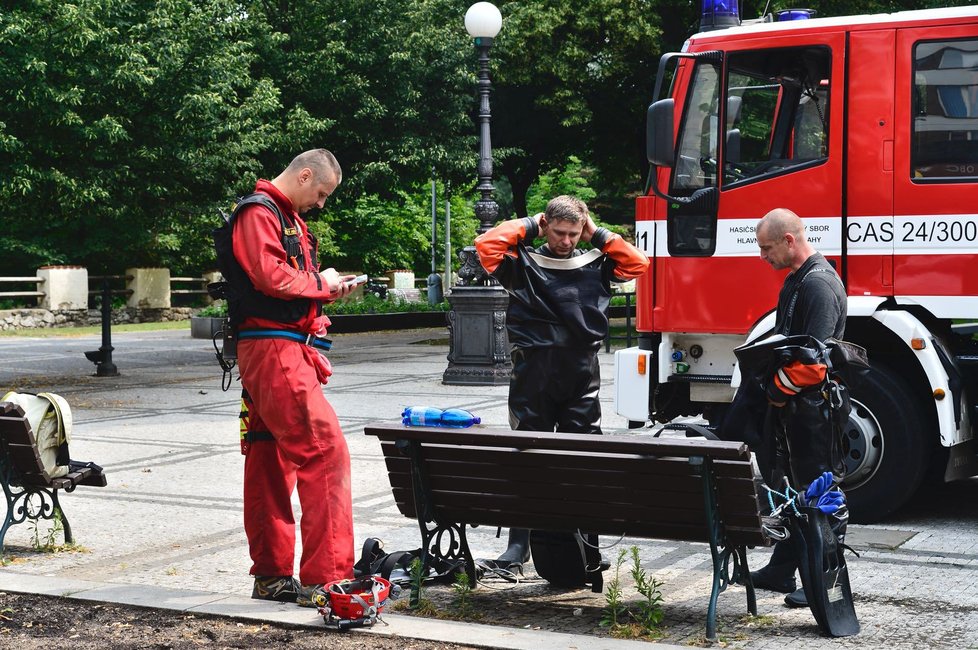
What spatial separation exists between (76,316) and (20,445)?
85.0 ft

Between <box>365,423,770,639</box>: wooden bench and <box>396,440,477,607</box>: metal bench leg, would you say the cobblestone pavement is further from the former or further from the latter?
<box>365,423,770,639</box>: wooden bench

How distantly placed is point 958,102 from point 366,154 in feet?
49.6

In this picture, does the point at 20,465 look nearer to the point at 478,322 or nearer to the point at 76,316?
the point at 478,322

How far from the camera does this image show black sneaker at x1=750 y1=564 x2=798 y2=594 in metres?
5.63

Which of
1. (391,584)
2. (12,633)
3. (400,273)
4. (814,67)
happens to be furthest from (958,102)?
(400,273)

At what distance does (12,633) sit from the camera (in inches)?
205

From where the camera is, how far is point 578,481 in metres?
5.06

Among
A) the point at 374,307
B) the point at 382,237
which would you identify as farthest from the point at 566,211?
the point at 382,237

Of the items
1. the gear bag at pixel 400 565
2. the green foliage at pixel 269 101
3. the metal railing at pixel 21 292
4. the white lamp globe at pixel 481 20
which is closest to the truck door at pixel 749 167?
the green foliage at pixel 269 101

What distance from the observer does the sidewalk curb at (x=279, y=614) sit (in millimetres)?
4835

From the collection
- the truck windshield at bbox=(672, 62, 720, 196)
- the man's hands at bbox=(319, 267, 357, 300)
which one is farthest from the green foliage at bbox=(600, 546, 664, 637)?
the truck windshield at bbox=(672, 62, 720, 196)

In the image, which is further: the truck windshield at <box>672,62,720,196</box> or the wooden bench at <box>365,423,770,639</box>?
the truck windshield at <box>672,62,720,196</box>

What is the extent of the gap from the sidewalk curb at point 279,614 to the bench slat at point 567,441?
70cm

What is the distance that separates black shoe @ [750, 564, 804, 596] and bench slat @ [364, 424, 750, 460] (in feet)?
3.31
